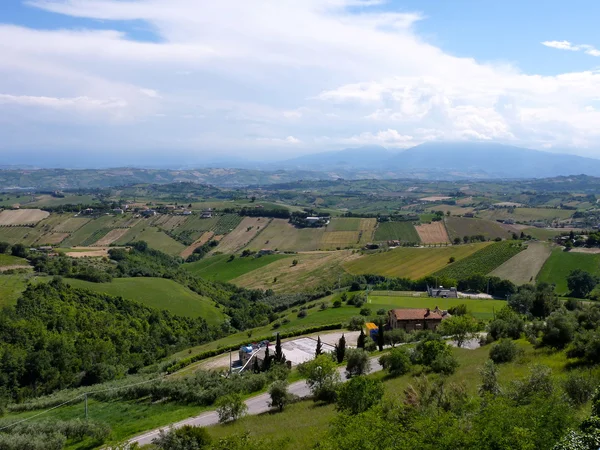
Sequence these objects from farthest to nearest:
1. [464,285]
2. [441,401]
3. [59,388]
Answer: [464,285], [59,388], [441,401]

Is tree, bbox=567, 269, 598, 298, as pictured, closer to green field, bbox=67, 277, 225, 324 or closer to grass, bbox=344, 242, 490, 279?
grass, bbox=344, 242, 490, 279

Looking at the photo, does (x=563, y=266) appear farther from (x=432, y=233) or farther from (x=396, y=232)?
(x=396, y=232)

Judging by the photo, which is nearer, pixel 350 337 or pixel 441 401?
pixel 441 401

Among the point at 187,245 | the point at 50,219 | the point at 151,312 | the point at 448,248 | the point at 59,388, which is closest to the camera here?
the point at 59,388

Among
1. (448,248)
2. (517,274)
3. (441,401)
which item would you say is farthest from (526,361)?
(448,248)

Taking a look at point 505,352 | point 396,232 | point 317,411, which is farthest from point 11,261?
point 396,232

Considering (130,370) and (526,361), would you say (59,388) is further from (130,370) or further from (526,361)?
(526,361)

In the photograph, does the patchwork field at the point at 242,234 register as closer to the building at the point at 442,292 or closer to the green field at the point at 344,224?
the green field at the point at 344,224
